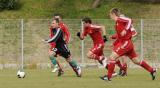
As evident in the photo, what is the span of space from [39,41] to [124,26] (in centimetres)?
1427

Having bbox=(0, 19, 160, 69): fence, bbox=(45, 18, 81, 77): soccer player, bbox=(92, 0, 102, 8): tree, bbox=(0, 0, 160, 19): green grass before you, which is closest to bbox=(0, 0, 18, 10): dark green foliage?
bbox=(0, 0, 160, 19): green grass

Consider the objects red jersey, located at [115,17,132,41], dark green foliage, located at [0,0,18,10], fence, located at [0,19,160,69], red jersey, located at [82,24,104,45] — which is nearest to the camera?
red jersey, located at [115,17,132,41]

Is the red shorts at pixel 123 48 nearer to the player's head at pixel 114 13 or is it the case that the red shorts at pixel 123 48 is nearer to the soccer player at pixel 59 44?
the player's head at pixel 114 13

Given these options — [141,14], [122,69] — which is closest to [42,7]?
[141,14]

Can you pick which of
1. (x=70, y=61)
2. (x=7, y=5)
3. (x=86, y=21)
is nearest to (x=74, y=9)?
(x=7, y=5)

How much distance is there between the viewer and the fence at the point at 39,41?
33.4m

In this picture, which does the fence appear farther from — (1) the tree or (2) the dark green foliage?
(1) the tree

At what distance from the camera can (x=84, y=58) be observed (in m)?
33.0

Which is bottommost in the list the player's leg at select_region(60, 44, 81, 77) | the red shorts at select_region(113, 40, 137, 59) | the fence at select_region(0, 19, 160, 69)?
the fence at select_region(0, 19, 160, 69)

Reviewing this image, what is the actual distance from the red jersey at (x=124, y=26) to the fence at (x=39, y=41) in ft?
40.6

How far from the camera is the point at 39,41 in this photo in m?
34.4

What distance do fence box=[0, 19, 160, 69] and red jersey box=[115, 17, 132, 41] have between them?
487 inches

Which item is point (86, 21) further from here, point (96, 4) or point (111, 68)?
point (96, 4)

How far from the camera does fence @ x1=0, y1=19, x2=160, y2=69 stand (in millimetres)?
33375
